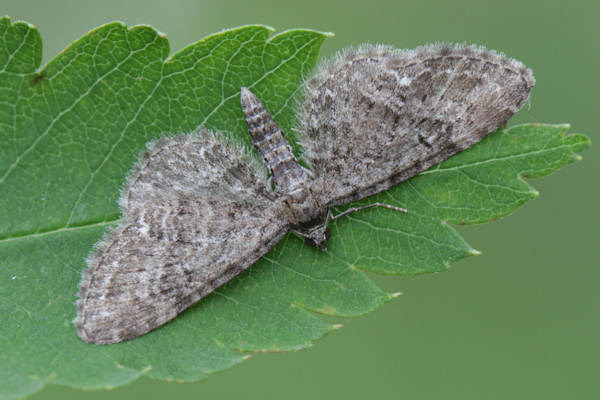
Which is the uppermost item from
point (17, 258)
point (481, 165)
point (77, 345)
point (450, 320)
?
point (481, 165)

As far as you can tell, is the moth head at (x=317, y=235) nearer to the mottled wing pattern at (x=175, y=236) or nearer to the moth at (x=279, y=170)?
the moth at (x=279, y=170)

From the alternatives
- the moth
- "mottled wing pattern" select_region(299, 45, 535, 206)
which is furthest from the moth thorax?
"mottled wing pattern" select_region(299, 45, 535, 206)

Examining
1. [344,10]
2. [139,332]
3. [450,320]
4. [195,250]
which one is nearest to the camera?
[139,332]

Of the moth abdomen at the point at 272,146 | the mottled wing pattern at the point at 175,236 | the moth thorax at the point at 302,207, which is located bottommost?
the mottled wing pattern at the point at 175,236

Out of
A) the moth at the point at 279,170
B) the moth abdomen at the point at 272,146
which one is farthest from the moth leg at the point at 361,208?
the moth abdomen at the point at 272,146

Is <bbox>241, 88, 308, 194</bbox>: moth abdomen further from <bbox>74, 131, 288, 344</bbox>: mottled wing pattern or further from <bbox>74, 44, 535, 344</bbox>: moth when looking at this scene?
<bbox>74, 131, 288, 344</bbox>: mottled wing pattern

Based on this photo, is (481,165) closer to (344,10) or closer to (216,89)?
(216,89)

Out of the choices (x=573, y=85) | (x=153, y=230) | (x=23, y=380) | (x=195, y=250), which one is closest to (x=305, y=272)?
(x=195, y=250)
